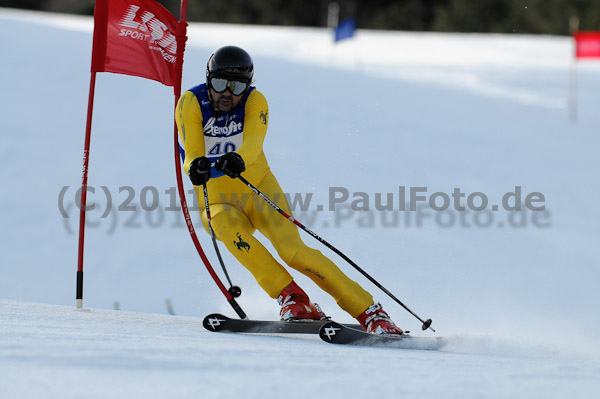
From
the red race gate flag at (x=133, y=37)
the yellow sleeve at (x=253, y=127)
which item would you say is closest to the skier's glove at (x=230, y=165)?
the yellow sleeve at (x=253, y=127)

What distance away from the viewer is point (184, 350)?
2719mm

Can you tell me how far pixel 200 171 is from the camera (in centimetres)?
373

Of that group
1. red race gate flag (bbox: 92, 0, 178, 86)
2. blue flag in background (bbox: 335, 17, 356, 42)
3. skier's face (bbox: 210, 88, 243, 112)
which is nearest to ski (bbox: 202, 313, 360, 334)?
skier's face (bbox: 210, 88, 243, 112)

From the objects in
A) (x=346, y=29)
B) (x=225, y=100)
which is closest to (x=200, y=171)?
(x=225, y=100)

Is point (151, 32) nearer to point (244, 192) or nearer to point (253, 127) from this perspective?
point (253, 127)

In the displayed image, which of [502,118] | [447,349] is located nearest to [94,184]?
[447,349]

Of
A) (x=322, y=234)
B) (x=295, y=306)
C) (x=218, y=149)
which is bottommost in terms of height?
(x=295, y=306)

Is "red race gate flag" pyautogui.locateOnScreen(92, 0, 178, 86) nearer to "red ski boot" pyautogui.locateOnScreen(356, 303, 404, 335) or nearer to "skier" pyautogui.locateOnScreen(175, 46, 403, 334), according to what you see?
"skier" pyautogui.locateOnScreen(175, 46, 403, 334)

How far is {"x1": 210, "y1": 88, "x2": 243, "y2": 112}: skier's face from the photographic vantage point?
394cm

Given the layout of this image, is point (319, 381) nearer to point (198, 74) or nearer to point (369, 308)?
point (369, 308)

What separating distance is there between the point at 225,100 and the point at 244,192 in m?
0.51

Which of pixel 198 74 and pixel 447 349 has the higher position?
pixel 198 74

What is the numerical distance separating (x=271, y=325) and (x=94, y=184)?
13.6 feet

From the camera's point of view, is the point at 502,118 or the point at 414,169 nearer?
the point at 414,169
